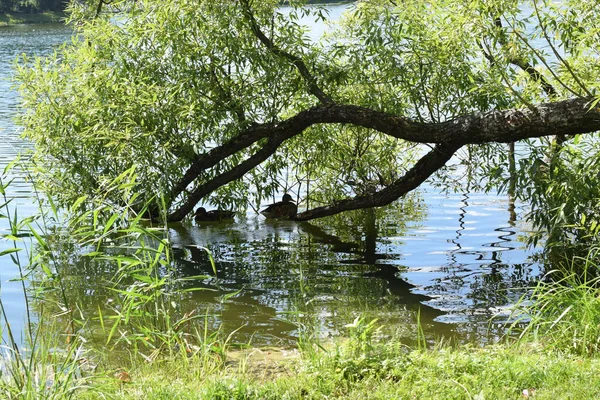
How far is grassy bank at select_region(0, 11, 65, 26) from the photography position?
176 ft

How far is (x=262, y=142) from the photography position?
35.1 ft

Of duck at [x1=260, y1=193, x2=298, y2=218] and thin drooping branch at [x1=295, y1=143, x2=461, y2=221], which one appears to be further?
duck at [x1=260, y1=193, x2=298, y2=218]

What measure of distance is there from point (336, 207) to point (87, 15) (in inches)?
205

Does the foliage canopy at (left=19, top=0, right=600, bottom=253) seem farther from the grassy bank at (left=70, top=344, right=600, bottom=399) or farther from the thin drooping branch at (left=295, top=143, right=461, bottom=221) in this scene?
the grassy bank at (left=70, top=344, right=600, bottom=399)

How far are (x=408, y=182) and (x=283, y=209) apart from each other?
2.96 m

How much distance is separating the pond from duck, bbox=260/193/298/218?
A: 191 mm

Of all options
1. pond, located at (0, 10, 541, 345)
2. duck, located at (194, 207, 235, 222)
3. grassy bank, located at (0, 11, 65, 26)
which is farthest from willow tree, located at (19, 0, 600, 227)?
grassy bank, located at (0, 11, 65, 26)

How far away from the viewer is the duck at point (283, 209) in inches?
468

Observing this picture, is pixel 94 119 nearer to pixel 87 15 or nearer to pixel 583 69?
pixel 87 15

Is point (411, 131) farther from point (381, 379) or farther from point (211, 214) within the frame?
point (381, 379)

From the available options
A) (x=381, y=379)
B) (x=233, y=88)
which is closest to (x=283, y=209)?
(x=233, y=88)

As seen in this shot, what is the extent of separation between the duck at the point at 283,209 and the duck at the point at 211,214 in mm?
621

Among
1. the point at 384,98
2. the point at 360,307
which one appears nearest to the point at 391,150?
the point at 384,98

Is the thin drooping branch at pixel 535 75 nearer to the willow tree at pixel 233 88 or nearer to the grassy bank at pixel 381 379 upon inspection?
the willow tree at pixel 233 88
